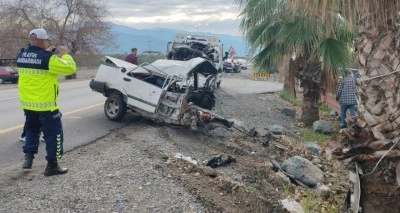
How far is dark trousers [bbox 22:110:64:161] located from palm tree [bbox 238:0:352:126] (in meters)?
7.26

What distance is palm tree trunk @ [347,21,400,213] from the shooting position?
5.06 m

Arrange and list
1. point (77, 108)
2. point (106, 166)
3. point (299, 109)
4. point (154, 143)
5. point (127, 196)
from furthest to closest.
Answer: point (299, 109)
point (77, 108)
point (154, 143)
point (106, 166)
point (127, 196)

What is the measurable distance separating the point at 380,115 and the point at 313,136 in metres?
8.08

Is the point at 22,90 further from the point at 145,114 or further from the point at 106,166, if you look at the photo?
the point at 145,114

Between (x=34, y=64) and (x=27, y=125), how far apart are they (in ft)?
2.72

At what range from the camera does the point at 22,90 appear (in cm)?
581

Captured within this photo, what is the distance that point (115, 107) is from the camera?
10547mm

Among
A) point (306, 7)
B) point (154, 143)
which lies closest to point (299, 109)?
point (154, 143)

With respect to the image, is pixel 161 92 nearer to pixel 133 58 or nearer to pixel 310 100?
pixel 310 100

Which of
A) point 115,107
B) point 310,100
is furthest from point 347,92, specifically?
point 115,107

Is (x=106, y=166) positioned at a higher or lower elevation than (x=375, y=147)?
lower

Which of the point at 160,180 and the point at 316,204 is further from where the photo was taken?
the point at 316,204

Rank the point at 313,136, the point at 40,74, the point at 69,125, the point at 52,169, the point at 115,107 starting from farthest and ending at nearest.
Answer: the point at 313,136 < the point at 115,107 < the point at 69,125 < the point at 52,169 < the point at 40,74

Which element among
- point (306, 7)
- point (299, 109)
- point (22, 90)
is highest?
point (306, 7)
